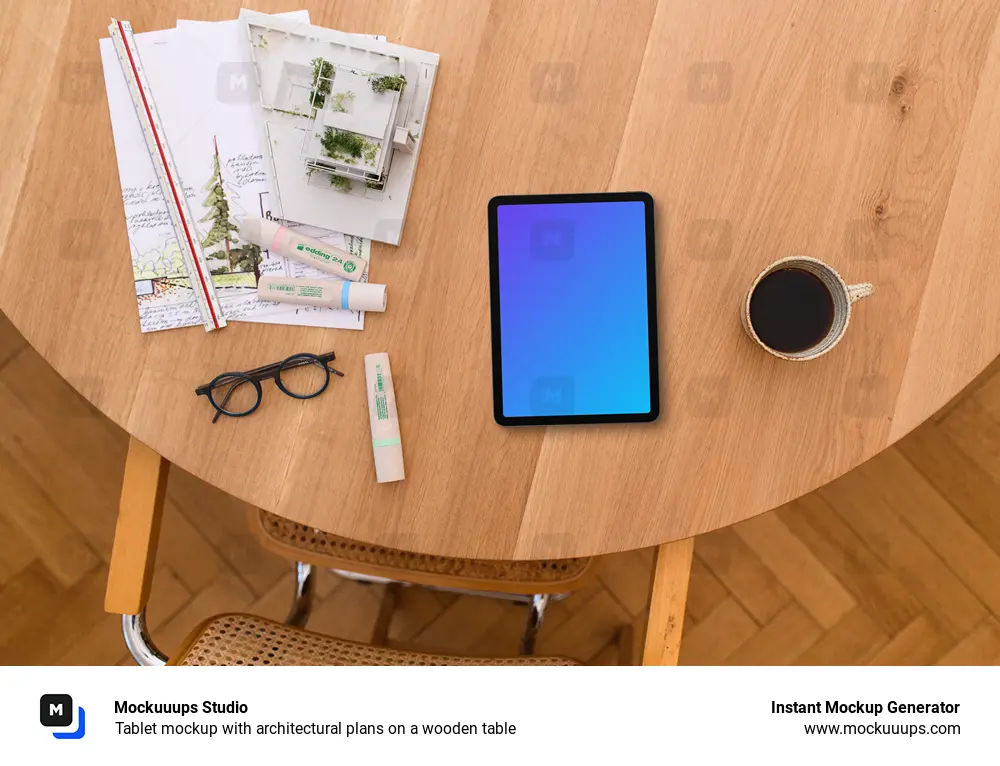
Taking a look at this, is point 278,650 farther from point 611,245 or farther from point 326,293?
point 611,245

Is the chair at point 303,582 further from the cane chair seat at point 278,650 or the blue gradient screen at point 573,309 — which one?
the blue gradient screen at point 573,309

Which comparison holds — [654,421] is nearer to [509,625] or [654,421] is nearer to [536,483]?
[536,483]

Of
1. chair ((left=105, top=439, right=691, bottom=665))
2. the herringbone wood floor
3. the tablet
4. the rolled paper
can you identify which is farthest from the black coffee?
the herringbone wood floor

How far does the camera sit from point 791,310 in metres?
0.77

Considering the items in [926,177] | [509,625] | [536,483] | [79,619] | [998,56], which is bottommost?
[79,619]

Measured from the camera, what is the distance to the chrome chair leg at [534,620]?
1066mm

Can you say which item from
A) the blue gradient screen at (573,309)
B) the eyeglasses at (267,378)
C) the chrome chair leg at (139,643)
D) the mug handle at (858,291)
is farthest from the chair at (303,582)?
the mug handle at (858,291)

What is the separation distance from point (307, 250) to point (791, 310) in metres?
0.53

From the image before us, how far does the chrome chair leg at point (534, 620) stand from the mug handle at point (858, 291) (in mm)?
572

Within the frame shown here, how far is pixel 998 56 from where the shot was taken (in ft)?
2.62

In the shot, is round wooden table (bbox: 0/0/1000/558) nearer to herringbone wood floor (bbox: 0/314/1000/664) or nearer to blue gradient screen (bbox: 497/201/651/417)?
blue gradient screen (bbox: 497/201/651/417)

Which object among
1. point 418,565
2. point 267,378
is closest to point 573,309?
point 267,378
